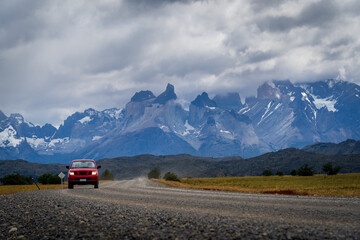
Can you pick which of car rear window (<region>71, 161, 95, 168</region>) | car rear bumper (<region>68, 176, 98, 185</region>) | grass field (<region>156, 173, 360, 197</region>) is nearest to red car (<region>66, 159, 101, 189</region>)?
car rear bumper (<region>68, 176, 98, 185</region>)

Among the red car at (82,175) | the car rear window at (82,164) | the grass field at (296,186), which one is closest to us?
the grass field at (296,186)

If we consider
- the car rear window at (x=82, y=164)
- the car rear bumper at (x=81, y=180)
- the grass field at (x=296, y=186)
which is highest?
the car rear window at (x=82, y=164)

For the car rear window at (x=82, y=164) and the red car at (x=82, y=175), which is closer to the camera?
the red car at (x=82, y=175)

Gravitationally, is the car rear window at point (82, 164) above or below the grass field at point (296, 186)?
above

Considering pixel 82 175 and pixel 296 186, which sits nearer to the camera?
pixel 82 175

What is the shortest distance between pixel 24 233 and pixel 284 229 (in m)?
7.48

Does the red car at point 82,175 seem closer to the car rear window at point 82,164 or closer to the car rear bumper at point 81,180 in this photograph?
the car rear bumper at point 81,180

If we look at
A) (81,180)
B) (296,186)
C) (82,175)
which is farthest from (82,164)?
(296,186)

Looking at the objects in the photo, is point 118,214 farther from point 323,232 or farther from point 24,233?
point 323,232

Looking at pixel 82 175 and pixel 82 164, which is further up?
pixel 82 164

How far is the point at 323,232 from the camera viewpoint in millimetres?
8617

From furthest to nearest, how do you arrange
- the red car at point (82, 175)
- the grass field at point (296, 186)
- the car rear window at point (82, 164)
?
the car rear window at point (82, 164)
the red car at point (82, 175)
the grass field at point (296, 186)

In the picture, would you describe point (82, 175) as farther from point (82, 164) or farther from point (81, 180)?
point (82, 164)

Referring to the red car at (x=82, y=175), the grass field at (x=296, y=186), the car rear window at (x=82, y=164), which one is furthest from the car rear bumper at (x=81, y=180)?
the grass field at (x=296, y=186)
